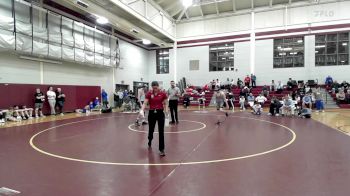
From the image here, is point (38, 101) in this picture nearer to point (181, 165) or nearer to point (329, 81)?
point (181, 165)

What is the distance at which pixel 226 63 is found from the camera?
81.0ft

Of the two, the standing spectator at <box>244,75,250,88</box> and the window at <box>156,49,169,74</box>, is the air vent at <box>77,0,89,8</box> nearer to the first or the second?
the window at <box>156,49,169,74</box>

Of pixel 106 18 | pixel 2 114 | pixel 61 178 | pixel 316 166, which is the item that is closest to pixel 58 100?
pixel 2 114

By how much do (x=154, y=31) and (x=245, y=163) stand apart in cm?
1933

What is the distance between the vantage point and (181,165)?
470 cm

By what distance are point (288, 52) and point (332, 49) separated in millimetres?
3518

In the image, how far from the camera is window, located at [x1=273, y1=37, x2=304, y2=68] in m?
21.8

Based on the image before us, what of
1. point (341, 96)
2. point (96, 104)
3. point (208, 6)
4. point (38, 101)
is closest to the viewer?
point (38, 101)

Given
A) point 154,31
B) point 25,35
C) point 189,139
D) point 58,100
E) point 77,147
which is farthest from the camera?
point 154,31

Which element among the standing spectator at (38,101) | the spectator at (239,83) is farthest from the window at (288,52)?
the standing spectator at (38,101)

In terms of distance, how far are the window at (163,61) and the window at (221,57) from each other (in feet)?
16.9

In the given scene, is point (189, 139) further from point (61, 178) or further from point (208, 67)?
point (208, 67)

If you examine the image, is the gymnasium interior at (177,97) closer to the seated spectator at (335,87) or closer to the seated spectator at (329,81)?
the seated spectator at (335,87)

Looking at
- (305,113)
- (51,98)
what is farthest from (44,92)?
(305,113)
